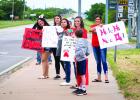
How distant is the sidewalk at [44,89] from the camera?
11.4 meters

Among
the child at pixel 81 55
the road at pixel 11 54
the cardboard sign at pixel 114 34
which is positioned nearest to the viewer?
the child at pixel 81 55

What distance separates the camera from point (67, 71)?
1336 centimetres

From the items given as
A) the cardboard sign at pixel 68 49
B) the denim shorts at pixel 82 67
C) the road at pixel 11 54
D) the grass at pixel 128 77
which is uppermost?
the cardboard sign at pixel 68 49

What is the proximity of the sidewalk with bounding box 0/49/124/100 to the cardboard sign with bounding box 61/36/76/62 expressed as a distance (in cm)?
73

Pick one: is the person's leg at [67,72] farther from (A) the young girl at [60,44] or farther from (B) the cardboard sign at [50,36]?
(B) the cardboard sign at [50,36]

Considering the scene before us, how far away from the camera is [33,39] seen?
604 inches

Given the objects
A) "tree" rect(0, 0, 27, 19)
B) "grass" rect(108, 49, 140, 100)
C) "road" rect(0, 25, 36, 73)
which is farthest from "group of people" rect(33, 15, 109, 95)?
"tree" rect(0, 0, 27, 19)

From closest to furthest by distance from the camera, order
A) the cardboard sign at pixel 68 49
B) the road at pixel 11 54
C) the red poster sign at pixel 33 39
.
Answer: the cardboard sign at pixel 68 49, the red poster sign at pixel 33 39, the road at pixel 11 54

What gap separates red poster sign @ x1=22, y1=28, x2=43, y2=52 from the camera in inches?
602

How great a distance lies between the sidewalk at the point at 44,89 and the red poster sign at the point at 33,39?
0.86 metres

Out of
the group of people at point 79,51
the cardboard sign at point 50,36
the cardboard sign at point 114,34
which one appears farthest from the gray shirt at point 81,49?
the cardboard sign at point 50,36

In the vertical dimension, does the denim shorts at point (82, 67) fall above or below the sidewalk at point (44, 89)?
above

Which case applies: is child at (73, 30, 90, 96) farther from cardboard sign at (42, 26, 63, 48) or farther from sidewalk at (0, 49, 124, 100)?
cardboard sign at (42, 26, 63, 48)

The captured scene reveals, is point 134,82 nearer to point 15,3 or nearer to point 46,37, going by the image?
point 46,37
